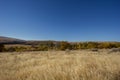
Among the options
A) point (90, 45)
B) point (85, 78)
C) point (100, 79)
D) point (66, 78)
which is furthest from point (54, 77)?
point (90, 45)

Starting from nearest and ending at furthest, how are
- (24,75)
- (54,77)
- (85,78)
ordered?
(85,78) < (54,77) < (24,75)

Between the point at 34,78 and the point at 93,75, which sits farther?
the point at 34,78

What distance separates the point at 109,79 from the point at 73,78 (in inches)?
35.9

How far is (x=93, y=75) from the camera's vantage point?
475 centimetres

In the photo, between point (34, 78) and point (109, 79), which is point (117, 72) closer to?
point (109, 79)

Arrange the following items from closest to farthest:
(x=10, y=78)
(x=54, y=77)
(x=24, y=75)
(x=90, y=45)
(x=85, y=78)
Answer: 1. (x=85, y=78)
2. (x=54, y=77)
3. (x=10, y=78)
4. (x=24, y=75)
5. (x=90, y=45)

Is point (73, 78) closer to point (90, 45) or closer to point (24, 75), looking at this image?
point (24, 75)

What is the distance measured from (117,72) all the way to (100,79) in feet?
3.59

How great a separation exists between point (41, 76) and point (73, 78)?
109cm

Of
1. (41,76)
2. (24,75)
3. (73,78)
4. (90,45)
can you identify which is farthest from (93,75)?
(90,45)

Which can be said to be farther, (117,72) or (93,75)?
(117,72)

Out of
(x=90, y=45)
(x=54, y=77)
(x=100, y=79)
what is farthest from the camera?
(x=90, y=45)

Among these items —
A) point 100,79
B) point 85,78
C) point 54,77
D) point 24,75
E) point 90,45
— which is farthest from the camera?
point 90,45

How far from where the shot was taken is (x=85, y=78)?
4.63 meters
